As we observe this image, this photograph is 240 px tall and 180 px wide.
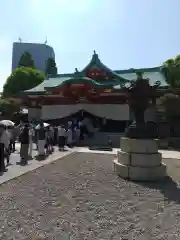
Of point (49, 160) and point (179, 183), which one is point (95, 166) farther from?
point (179, 183)

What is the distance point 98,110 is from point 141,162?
50.6 feet

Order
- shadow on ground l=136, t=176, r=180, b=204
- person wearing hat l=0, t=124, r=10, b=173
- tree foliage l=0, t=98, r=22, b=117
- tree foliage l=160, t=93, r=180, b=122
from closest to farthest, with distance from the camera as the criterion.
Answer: shadow on ground l=136, t=176, r=180, b=204 < person wearing hat l=0, t=124, r=10, b=173 < tree foliage l=160, t=93, r=180, b=122 < tree foliage l=0, t=98, r=22, b=117

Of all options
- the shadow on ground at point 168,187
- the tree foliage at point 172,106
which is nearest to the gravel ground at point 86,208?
the shadow on ground at point 168,187

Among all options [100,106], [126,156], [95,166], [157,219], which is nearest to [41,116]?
[100,106]

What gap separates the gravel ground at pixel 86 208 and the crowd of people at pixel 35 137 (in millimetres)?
1990

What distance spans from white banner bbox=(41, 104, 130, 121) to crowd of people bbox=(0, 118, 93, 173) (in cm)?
190

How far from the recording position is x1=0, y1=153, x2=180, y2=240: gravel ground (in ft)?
14.8

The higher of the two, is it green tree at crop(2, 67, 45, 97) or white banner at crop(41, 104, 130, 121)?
green tree at crop(2, 67, 45, 97)

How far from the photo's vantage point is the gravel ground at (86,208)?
452 cm

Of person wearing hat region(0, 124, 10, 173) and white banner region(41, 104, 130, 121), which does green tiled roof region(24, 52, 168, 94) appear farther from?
person wearing hat region(0, 124, 10, 173)

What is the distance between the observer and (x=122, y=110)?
77.0ft

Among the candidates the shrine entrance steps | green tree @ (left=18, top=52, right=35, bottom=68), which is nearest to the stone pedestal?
the shrine entrance steps

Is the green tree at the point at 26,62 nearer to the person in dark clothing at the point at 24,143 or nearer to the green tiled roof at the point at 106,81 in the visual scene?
the green tiled roof at the point at 106,81

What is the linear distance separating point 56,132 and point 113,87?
8.12 m
